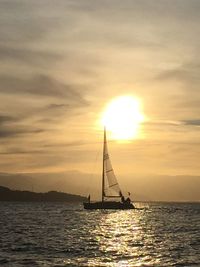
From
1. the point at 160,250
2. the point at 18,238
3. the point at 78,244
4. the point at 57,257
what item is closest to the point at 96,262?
the point at 57,257

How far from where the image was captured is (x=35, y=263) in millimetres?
44906

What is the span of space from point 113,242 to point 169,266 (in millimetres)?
22433

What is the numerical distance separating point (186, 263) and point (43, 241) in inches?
945

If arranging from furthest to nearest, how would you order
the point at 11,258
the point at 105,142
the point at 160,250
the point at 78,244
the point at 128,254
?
the point at 105,142 → the point at 78,244 → the point at 160,250 → the point at 128,254 → the point at 11,258

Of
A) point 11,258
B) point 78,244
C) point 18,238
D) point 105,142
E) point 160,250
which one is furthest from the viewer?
point 105,142

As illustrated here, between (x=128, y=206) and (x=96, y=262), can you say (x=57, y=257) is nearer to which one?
(x=96, y=262)

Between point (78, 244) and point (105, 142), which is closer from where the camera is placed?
point (78, 244)

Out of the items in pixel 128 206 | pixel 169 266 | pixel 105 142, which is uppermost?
pixel 105 142

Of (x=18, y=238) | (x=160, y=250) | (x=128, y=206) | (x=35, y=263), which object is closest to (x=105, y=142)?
(x=128, y=206)

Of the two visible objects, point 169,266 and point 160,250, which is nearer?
point 169,266

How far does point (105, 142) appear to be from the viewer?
18025cm

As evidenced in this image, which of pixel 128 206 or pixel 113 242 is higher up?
pixel 128 206

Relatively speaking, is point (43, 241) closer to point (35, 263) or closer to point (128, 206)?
point (35, 263)


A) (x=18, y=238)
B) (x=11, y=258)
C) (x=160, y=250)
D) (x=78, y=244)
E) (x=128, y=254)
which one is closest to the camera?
(x=11, y=258)
